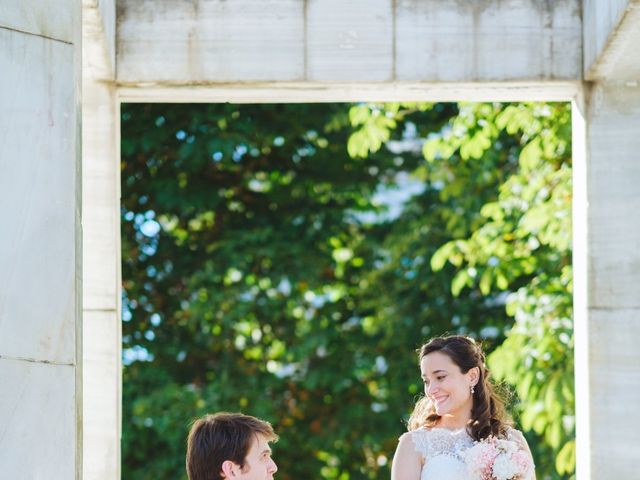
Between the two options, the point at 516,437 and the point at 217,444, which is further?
the point at 516,437

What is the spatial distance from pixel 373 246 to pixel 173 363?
2.32 meters

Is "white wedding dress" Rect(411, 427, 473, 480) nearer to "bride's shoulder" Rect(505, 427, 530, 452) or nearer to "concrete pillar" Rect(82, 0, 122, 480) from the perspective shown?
"bride's shoulder" Rect(505, 427, 530, 452)

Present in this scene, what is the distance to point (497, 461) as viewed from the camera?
18.4 ft

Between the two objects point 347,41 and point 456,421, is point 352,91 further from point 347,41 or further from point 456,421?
point 456,421

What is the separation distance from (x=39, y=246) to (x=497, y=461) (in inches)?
82.4

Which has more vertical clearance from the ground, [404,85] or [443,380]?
[404,85]

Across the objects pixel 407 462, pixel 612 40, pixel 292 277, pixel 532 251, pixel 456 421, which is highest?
pixel 612 40

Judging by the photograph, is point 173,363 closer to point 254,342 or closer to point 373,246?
point 254,342

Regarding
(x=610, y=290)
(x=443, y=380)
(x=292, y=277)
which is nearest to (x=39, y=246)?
(x=443, y=380)

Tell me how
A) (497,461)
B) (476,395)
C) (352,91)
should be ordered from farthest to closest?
1. (352,91)
2. (476,395)
3. (497,461)

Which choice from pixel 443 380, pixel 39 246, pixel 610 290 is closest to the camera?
pixel 39 246

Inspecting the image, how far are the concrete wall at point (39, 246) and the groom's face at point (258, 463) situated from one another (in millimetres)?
773

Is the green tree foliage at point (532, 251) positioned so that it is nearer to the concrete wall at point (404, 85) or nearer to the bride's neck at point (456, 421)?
the concrete wall at point (404, 85)

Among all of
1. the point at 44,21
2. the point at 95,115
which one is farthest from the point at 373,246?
the point at 44,21
